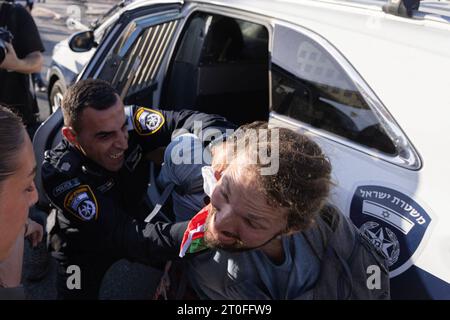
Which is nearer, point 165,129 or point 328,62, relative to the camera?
point 328,62

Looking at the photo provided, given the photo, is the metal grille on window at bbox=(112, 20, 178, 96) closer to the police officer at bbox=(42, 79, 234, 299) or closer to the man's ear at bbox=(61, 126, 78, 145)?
the police officer at bbox=(42, 79, 234, 299)

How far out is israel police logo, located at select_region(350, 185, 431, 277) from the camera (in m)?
1.37

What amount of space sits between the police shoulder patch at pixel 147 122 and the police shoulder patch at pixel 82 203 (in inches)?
19.7

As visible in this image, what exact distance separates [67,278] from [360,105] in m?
1.48

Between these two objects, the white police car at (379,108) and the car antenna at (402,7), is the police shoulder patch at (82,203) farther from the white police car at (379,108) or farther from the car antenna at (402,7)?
the car antenna at (402,7)

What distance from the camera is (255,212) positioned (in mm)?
1152

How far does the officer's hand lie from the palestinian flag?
176 cm

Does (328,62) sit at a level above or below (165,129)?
above

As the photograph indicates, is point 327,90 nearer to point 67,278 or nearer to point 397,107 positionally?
point 397,107

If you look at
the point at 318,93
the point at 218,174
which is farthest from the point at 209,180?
the point at 318,93

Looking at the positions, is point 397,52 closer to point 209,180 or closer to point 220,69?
point 209,180

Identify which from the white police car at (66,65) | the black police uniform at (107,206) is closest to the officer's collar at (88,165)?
the black police uniform at (107,206)

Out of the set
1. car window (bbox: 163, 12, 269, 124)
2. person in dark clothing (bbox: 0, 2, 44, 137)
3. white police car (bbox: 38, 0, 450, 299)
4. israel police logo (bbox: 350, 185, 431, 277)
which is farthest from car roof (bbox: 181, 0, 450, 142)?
person in dark clothing (bbox: 0, 2, 44, 137)

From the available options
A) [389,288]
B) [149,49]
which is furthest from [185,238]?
[149,49]
